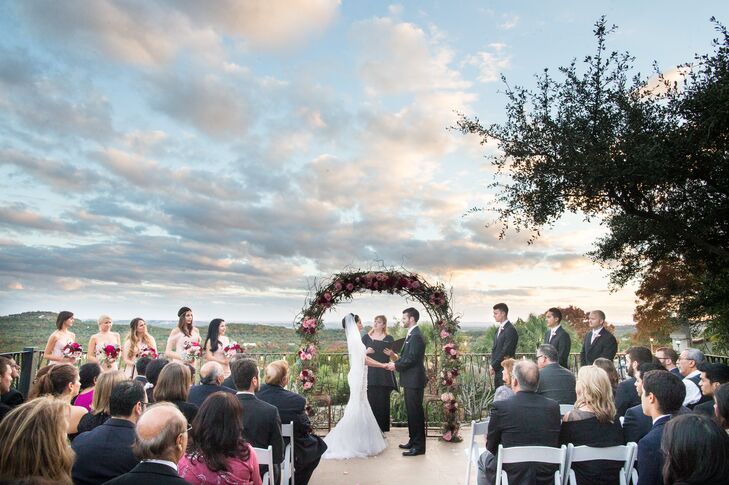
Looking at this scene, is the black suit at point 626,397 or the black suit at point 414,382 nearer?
the black suit at point 626,397

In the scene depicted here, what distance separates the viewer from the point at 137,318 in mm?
8500

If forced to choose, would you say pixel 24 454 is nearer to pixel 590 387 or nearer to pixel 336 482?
pixel 590 387

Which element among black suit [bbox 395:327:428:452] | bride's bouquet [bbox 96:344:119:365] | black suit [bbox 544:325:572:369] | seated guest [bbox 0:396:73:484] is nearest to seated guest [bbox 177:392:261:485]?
seated guest [bbox 0:396:73:484]

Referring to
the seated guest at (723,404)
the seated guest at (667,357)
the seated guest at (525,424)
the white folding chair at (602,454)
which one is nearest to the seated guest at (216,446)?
the seated guest at (525,424)

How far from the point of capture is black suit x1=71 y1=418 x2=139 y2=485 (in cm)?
313

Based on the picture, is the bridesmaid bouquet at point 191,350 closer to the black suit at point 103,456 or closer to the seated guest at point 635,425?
the black suit at point 103,456

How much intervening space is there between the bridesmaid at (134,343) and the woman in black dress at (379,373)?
11.4 ft

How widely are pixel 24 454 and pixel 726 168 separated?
490 inches

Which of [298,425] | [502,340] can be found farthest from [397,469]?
[502,340]

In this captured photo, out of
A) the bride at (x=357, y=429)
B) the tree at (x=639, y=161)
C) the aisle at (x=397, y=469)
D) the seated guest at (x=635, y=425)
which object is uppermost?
the tree at (x=639, y=161)

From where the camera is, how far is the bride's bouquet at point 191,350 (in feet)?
26.9

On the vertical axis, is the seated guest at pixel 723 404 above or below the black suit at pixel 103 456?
above

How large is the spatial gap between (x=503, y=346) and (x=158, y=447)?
7075mm

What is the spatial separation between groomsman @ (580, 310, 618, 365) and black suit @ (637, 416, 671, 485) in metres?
5.36
